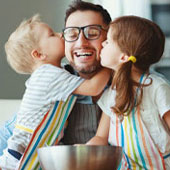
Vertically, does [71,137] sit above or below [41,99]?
below

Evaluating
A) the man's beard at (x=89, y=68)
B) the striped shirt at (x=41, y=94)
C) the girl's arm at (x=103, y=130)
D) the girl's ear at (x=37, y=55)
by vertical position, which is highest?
the girl's ear at (x=37, y=55)

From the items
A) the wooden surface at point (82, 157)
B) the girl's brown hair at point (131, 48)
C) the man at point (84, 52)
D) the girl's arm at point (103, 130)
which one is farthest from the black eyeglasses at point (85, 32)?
the wooden surface at point (82, 157)

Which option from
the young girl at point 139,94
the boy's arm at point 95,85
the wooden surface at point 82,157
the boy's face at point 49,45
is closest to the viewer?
the wooden surface at point 82,157

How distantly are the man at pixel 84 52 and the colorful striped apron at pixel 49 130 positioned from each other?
Result: 0.24ft

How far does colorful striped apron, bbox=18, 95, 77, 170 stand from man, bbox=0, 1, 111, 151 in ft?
0.24

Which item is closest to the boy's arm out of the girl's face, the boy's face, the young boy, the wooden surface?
the young boy

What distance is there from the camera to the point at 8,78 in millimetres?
2799

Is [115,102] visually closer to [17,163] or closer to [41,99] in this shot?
[41,99]

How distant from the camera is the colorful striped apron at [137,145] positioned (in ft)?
4.79

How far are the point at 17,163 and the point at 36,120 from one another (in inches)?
7.8

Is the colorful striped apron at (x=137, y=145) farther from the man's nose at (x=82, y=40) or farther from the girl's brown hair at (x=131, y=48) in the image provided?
the man's nose at (x=82, y=40)

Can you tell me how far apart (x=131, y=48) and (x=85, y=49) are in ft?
0.93

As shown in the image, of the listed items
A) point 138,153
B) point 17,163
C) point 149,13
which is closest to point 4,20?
point 149,13

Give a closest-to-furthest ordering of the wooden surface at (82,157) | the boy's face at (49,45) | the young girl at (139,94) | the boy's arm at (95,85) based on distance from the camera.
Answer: the wooden surface at (82,157) < the young girl at (139,94) < the boy's arm at (95,85) < the boy's face at (49,45)
